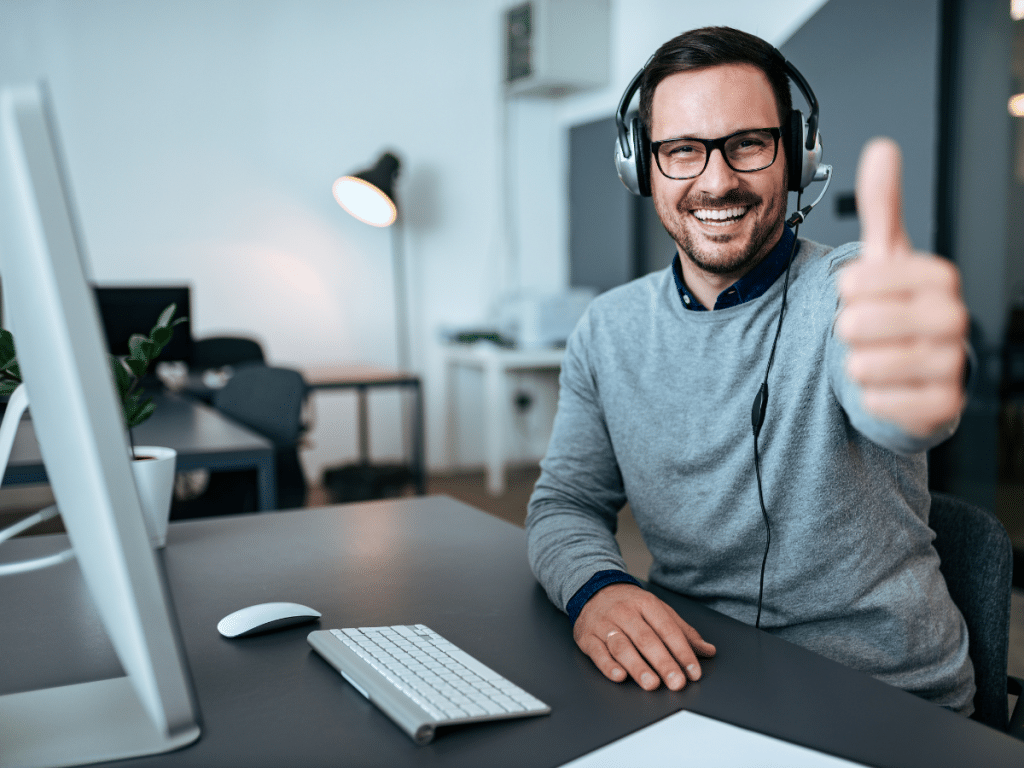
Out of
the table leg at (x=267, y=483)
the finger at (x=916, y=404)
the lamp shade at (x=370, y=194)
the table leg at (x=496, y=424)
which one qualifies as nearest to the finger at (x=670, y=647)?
the finger at (x=916, y=404)

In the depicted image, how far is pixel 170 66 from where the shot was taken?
4.00 m

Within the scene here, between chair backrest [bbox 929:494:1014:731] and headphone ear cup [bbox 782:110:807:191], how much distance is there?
0.46 m

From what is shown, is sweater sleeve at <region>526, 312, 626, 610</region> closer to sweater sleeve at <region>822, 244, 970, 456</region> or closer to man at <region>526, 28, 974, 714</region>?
man at <region>526, 28, 974, 714</region>

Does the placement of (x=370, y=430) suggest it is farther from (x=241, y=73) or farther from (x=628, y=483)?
(x=628, y=483)

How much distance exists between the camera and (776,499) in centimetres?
96

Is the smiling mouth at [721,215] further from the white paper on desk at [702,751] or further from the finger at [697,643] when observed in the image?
the white paper on desk at [702,751]

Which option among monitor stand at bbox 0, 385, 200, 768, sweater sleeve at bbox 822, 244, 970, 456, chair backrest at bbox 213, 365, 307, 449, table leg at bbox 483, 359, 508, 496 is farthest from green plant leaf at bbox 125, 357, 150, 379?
table leg at bbox 483, 359, 508, 496

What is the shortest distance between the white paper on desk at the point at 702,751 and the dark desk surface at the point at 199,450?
1296 mm

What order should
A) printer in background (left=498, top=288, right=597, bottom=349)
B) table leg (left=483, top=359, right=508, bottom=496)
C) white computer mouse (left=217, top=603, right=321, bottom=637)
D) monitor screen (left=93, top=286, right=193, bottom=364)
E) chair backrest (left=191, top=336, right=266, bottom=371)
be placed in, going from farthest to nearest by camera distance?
printer in background (left=498, top=288, right=597, bottom=349), table leg (left=483, top=359, right=508, bottom=496), chair backrest (left=191, top=336, right=266, bottom=371), monitor screen (left=93, top=286, right=193, bottom=364), white computer mouse (left=217, top=603, right=321, bottom=637)

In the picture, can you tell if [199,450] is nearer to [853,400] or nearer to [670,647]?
[670,647]

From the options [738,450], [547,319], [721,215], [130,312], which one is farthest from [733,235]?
[547,319]

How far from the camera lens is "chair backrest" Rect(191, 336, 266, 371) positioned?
12.4 feet

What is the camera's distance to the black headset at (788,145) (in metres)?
1.02

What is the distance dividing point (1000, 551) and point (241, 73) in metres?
4.15
